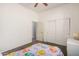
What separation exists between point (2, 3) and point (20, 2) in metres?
0.23

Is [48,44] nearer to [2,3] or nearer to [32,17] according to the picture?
[32,17]

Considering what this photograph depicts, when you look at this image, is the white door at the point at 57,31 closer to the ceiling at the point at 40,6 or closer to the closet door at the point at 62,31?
the closet door at the point at 62,31

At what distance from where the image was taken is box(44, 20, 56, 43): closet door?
1.10 meters

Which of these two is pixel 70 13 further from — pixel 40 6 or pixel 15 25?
pixel 15 25

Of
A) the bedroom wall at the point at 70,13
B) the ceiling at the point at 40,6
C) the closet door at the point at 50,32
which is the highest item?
the ceiling at the point at 40,6

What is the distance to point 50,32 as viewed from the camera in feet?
3.65

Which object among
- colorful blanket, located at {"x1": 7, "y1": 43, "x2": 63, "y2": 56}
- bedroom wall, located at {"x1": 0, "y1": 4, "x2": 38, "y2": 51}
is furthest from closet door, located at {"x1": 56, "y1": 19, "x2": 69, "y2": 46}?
bedroom wall, located at {"x1": 0, "y1": 4, "x2": 38, "y2": 51}

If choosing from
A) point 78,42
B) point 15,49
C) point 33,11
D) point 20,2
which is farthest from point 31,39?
point 78,42

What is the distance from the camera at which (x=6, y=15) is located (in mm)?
991

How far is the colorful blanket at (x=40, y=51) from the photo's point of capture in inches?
41.9

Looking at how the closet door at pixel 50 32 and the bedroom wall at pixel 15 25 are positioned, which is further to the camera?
the closet door at pixel 50 32

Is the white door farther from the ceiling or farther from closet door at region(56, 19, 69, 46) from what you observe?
the ceiling

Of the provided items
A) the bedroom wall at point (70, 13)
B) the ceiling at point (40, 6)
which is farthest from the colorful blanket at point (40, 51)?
the ceiling at point (40, 6)

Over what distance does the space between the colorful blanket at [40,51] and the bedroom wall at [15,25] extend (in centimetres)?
10
